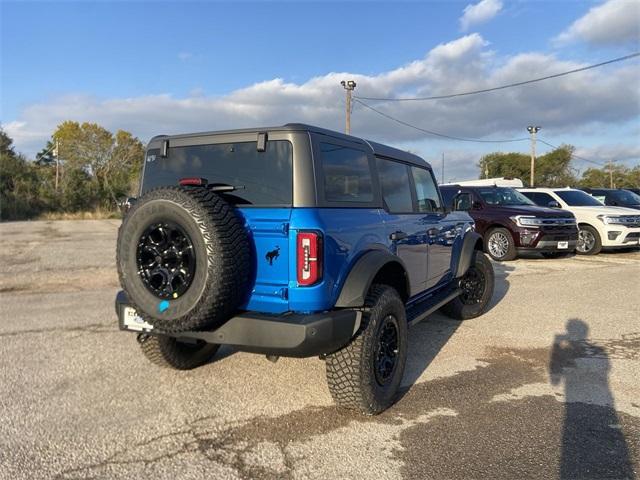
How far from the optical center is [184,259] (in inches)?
116

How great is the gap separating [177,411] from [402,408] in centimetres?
160

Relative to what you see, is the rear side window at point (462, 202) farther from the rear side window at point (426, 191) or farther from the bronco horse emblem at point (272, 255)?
the bronco horse emblem at point (272, 255)

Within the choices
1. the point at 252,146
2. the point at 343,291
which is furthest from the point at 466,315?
the point at 252,146

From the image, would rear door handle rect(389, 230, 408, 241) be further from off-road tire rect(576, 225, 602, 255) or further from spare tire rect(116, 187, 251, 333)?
off-road tire rect(576, 225, 602, 255)

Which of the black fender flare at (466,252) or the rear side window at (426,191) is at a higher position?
the rear side window at (426,191)

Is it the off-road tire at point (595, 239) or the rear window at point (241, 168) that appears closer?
the rear window at point (241, 168)

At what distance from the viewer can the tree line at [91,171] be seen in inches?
1366

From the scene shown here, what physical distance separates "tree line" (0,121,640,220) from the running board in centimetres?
2301

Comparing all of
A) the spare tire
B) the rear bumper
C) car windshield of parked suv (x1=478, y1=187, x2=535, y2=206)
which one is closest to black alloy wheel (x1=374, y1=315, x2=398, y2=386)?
the rear bumper

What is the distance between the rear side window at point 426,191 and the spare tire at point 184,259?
2417 mm

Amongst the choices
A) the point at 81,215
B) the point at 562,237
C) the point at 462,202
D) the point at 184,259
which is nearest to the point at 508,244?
the point at 562,237

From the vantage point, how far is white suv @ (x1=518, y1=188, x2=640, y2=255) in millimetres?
12188

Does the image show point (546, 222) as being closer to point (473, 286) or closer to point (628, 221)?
point (628, 221)

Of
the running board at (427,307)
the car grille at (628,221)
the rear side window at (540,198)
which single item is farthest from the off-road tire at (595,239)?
the running board at (427,307)
